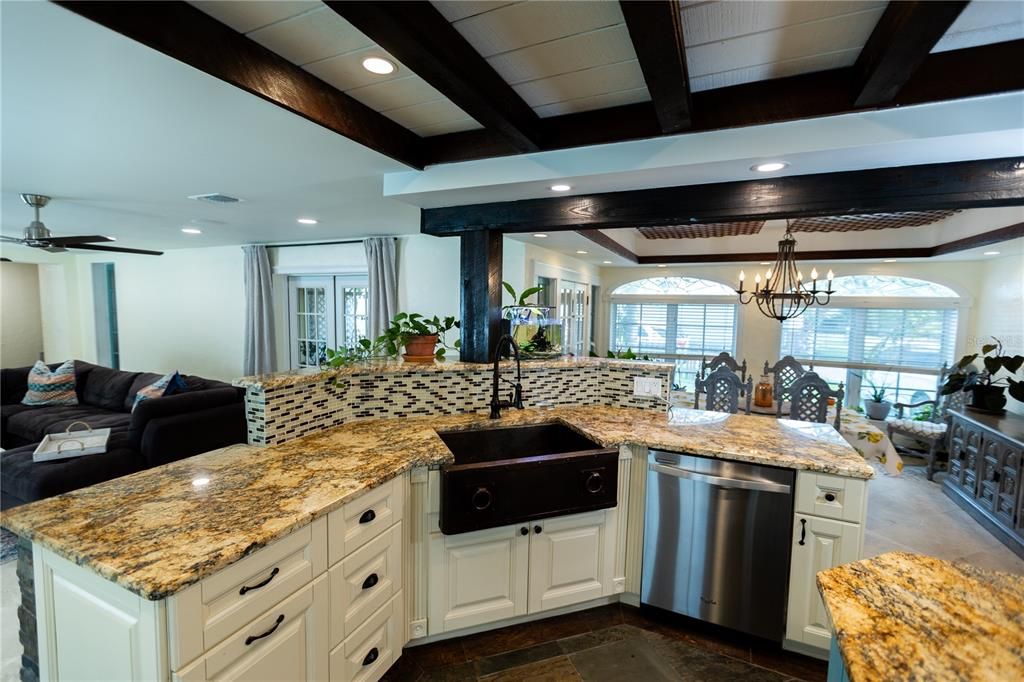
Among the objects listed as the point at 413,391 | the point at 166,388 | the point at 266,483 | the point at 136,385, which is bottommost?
the point at 136,385

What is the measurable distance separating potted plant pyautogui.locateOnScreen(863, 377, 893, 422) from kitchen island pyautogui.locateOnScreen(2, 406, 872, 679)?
396cm

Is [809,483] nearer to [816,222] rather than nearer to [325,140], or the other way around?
[325,140]

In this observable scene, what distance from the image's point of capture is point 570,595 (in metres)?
2.08

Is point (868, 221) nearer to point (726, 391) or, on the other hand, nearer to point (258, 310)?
point (726, 391)

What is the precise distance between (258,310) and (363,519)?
4403 mm

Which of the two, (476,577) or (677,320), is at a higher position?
(677,320)

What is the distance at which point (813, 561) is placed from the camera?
6.12ft

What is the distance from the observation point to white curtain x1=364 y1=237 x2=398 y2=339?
14.6 ft

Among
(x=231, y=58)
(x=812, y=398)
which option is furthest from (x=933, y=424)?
(x=231, y=58)

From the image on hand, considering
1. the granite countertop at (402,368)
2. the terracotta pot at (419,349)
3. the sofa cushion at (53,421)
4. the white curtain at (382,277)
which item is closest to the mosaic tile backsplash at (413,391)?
the granite countertop at (402,368)

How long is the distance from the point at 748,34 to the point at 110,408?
5.93m

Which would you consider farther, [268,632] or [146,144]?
[146,144]

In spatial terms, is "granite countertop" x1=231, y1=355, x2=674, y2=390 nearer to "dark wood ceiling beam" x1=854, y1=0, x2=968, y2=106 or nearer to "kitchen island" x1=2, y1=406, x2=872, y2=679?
"kitchen island" x1=2, y1=406, x2=872, y2=679

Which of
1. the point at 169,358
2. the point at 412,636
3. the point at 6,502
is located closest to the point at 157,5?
the point at 412,636
